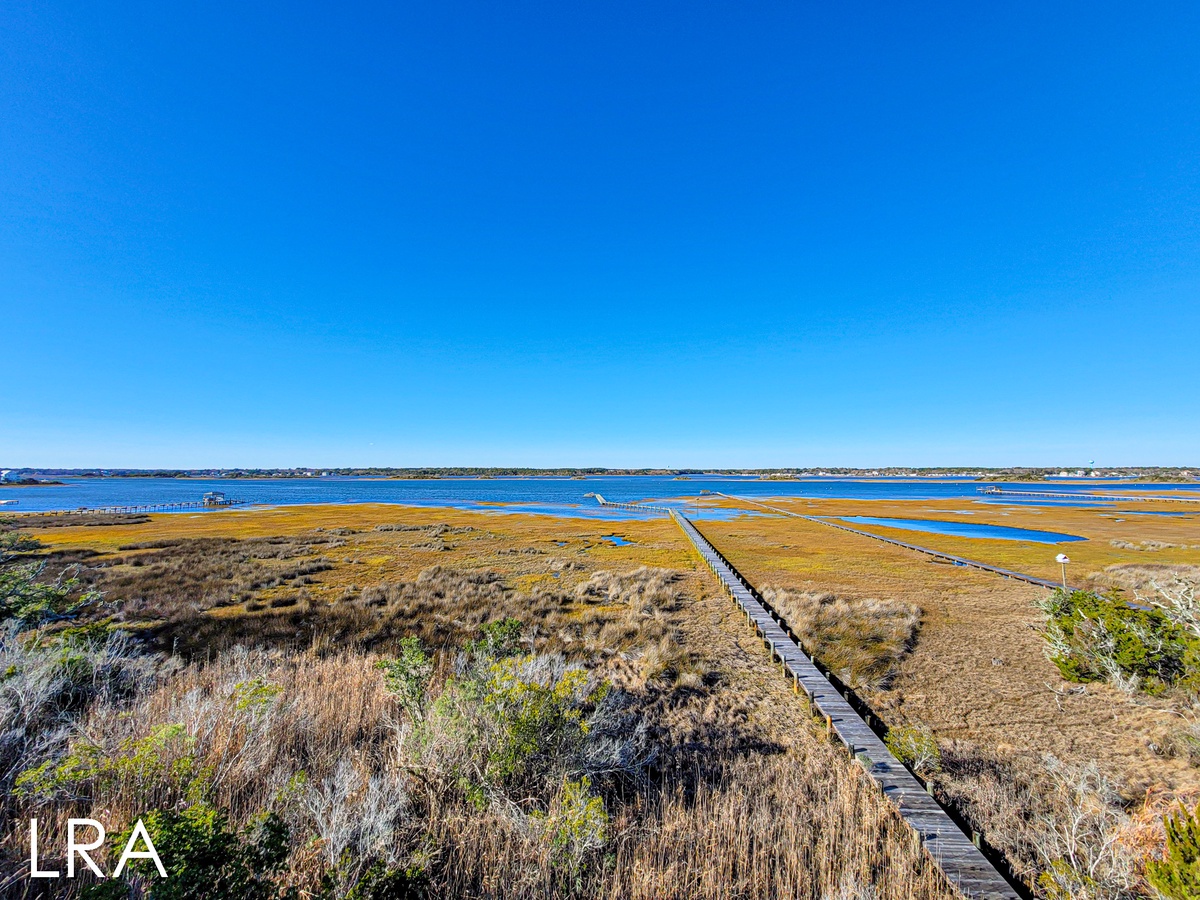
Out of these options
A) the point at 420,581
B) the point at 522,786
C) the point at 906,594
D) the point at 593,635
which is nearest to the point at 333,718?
the point at 522,786

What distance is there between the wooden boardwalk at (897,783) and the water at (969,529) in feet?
114

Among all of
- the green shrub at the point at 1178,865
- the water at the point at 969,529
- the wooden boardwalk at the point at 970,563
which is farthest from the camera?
the water at the point at 969,529

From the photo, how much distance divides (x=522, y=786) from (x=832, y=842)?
3.58m

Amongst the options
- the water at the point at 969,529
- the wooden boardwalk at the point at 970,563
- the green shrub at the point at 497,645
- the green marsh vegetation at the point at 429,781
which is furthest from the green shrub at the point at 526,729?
the water at the point at 969,529

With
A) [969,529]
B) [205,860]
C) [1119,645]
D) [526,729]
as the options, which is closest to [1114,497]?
[969,529]

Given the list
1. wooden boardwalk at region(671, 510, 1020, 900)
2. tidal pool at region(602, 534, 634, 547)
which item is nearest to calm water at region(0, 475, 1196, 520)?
tidal pool at region(602, 534, 634, 547)

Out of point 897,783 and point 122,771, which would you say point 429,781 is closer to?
point 122,771

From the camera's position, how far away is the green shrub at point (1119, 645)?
9.40m

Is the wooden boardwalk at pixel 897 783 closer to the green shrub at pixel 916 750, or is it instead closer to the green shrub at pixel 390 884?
the green shrub at pixel 916 750

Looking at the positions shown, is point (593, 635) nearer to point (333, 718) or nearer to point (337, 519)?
point (333, 718)

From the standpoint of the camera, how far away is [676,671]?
35.5 feet

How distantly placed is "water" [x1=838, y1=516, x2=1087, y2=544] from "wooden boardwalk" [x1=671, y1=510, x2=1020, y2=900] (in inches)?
1373

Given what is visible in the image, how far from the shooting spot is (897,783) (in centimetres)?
652

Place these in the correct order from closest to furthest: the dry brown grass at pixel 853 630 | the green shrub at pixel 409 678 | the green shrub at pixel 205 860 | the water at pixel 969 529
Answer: the green shrub at pixel 205 860, the green shrub at pixel 409 678, the dry brown grass at pixel 853 630, the water at pixel 969 529
